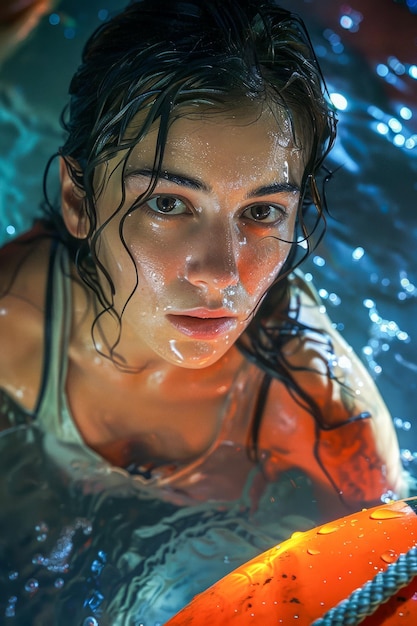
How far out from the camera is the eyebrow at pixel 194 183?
43.9 inches

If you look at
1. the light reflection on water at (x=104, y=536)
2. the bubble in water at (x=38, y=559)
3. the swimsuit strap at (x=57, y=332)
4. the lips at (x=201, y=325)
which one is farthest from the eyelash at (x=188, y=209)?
the bubble in water at (x=38, y=559)

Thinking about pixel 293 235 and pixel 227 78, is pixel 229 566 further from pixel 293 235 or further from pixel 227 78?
pixel 227 78

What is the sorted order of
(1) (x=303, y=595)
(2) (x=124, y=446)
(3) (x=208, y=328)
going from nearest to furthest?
(1) (x=303, y=595), (3) (x=208, y=328), (2) (x=124, y=446)

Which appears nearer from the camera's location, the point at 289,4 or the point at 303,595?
the point at 303,595

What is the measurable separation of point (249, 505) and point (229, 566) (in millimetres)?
191

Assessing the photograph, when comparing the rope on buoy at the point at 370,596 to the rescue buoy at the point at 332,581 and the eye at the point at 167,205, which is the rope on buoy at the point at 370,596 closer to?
the rescue buoy at the point at 332,581

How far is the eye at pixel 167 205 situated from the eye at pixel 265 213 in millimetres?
95

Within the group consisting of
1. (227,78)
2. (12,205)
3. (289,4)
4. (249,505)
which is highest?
(227,78)

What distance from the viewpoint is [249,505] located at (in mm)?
1689

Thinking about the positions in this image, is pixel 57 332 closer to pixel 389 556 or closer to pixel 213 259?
pixel 213 259

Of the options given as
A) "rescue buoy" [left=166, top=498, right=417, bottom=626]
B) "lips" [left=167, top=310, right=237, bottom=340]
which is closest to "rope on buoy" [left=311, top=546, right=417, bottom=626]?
"rescue buoy" [left=166, top=498, right=417, bottom=626]

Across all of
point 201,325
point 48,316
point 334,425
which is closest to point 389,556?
point 201,325

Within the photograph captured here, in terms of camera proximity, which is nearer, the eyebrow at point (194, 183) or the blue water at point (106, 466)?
the eyebrow at point (194, 183)

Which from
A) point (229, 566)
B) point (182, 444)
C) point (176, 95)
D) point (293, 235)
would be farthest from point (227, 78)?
point (229, 566)
